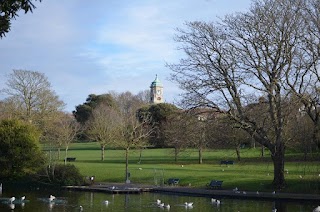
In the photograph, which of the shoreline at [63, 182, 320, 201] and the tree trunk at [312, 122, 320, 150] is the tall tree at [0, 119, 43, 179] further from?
the tree trunk at [312, 122, 320, 150]

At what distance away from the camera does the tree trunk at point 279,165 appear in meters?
32.4

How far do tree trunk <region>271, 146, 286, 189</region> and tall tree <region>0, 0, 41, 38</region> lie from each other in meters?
22.2

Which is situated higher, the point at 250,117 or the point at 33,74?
the point at 33,74

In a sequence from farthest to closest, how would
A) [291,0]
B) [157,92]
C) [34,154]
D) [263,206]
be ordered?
[157,92] < [34,154] < [291,0] < [263,206]

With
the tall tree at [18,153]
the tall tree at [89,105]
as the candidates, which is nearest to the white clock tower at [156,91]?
the tall tree at [89,105]

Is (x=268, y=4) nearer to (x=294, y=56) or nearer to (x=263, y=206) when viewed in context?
(x=294, y=56)

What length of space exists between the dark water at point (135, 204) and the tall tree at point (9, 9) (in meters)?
13.3

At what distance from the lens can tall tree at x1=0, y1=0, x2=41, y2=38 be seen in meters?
14.1

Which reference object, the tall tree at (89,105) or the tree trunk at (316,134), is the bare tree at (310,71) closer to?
the tree trunk at (316,134)

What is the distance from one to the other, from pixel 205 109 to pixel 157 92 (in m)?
155

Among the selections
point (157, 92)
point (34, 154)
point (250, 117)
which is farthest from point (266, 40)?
point (157, 92)

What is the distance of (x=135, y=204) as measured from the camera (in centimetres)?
2781

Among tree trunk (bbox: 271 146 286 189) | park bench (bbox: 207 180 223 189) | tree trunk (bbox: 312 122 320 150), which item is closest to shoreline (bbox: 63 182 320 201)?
park bench (bbox: 207 180 223 189)

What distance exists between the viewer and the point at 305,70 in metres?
30.8
